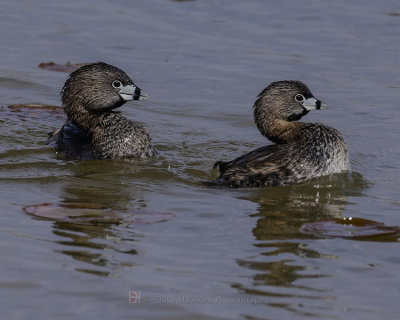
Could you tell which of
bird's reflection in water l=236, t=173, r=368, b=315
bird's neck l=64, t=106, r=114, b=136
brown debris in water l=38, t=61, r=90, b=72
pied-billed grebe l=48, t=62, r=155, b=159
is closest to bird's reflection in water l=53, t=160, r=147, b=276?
pied-billed grebe l=48, t=62, r=155, b=159

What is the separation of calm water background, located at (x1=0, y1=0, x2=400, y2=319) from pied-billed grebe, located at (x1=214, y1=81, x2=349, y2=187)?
7.1 inches

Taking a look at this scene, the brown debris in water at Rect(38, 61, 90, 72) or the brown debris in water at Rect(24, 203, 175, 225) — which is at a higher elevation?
the brown debris in water at Rect(38, 61, 90, 72)

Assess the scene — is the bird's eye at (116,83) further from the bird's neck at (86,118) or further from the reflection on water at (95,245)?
the reflection on water at (95,245)

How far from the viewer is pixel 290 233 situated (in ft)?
27.7

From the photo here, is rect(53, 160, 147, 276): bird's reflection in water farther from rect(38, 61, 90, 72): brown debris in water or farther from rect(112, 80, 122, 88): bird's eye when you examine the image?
rect(38, 61, 90, 72): brown debris in water

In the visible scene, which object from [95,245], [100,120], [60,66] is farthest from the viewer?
[60,66]

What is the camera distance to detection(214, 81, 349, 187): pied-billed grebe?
10273 mm

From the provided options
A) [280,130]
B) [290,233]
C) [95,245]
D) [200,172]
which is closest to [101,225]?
[95,245]

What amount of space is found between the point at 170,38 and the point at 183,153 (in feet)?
17.2

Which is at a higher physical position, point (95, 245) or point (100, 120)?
point (100, 120)

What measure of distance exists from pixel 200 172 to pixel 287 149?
1.12 m

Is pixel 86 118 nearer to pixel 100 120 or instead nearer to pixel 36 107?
pixel 100 120

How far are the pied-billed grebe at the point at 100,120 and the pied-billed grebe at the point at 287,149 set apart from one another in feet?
4.47

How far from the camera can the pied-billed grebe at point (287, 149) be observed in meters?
10.3
